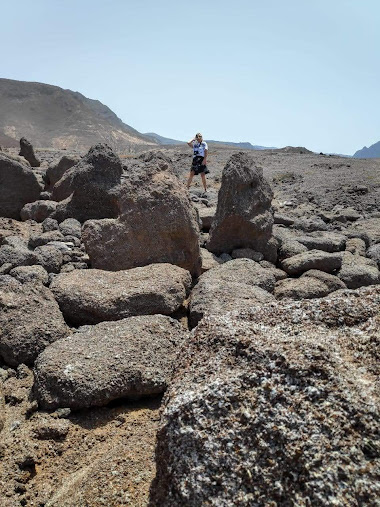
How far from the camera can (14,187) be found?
8477mm

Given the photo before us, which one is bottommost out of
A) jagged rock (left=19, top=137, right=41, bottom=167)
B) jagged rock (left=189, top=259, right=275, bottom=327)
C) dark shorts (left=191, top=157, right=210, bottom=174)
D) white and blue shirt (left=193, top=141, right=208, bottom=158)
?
jagged rock (left=19, top=137, right=41, bottom=167)

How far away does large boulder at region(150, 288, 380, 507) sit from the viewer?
155cm

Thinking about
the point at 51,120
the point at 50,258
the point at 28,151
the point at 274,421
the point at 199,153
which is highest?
the point at 274,421

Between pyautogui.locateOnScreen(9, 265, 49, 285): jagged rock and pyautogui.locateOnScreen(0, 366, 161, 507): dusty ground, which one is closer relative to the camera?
pyautogui.locateOnScreen(0, 366, 161, 507): dusty ground

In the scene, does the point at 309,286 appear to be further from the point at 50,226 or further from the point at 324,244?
the point at 50,226

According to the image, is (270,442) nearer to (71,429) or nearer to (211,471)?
(211,471)

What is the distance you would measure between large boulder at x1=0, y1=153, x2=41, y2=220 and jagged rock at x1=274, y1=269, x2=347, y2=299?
521cm

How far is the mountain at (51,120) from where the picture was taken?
66.1m

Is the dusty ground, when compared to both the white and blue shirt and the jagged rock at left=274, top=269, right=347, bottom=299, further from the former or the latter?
the white and blue shirt

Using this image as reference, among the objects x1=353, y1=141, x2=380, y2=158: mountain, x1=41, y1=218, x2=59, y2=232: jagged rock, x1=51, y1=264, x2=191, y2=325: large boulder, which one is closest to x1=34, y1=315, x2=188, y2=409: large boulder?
x1=51, y1=264, x2=191, y2=325: large boulder

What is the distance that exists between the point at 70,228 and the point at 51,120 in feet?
247

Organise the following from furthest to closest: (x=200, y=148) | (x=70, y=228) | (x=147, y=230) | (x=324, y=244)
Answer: (x=200, y=148)
(x=324, y=244)
(x=70, y=228)
(x=147, y=230)

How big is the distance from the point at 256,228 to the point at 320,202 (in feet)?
18.5

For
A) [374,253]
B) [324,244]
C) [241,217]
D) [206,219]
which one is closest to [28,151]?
[206,219]
